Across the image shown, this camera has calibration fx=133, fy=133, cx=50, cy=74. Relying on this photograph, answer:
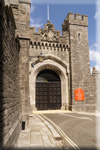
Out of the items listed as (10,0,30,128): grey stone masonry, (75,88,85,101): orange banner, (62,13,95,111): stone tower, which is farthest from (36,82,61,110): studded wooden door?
(10,0,30,128): grey stone masonry

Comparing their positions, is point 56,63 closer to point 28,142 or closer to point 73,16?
point 73,16

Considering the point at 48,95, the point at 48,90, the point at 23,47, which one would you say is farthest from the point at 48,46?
the point at 23,47

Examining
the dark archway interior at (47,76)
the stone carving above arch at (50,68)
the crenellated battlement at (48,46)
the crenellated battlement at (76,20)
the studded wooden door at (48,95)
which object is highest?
the crenellated battlement at (76,20)

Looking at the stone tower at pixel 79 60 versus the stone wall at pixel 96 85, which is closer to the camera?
the stone tower at pixel 79 60

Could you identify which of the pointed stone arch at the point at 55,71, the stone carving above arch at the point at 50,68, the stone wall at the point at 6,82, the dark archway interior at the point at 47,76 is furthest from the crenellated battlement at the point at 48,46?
the stone wall at the point at 6,82

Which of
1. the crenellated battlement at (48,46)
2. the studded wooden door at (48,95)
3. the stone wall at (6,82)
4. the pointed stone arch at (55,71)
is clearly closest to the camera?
the stone wall at (6,82)

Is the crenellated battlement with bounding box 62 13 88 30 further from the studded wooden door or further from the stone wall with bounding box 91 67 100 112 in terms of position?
the studded wooden door

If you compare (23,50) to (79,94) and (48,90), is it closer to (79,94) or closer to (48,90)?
(48,90)

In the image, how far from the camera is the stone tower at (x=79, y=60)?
1487 centimetres

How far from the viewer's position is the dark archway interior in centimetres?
1577

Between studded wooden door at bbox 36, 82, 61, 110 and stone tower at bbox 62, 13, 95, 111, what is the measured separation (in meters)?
1.82

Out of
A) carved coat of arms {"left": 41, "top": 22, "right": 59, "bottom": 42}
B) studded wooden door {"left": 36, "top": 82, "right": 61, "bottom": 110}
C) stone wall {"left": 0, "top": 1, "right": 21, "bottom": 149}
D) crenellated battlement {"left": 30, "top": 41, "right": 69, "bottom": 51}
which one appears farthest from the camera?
carved coat of arms {"left": 41, "top": 22, "right": 59, "bottom": 42}

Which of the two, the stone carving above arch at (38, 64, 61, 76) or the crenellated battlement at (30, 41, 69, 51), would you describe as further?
the stone carving above arch at (38, 64, 61, 76)

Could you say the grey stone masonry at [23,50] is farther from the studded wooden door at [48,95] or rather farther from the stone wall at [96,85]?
the stone wall at [96,85]
